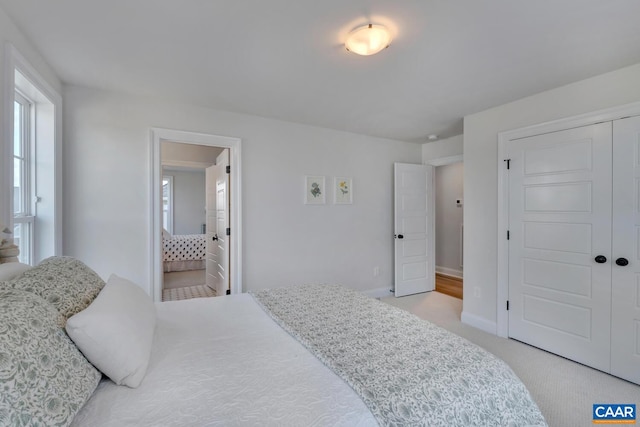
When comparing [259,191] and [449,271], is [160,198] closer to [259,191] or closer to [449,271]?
[259,191]

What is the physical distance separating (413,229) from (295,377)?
3679mm

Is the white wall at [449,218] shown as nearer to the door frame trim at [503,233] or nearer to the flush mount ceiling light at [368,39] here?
the door frame trim at [503,233]

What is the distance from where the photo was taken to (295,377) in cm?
109

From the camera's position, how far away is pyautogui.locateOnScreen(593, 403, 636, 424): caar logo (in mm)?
1829

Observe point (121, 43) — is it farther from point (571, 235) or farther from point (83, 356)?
point (571, 235)

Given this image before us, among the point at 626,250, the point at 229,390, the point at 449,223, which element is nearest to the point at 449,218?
the point at 449,223

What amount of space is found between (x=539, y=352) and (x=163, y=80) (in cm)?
405

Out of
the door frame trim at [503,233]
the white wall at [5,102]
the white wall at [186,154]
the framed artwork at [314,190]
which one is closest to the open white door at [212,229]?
the white wall at [186,154]

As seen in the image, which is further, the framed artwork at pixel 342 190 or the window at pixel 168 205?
the window at pixel 168 205

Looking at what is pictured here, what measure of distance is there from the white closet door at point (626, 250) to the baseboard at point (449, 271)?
330 centimetres

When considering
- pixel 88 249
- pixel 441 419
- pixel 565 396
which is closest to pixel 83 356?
pixel 441 419

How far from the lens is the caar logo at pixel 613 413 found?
183 centimetres

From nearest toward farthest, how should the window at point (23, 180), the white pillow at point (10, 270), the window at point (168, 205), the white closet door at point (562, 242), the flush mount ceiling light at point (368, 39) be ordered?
the white pillow at point (10, 270) → the flush mount ceiling light at point (368, 39) → the window at point (23, 180) → the white closet door at point (562, 242) → the window at point (168, 205)

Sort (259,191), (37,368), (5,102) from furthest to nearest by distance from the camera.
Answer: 1. (259,191)
2. (5,102)
3. (37,368)
